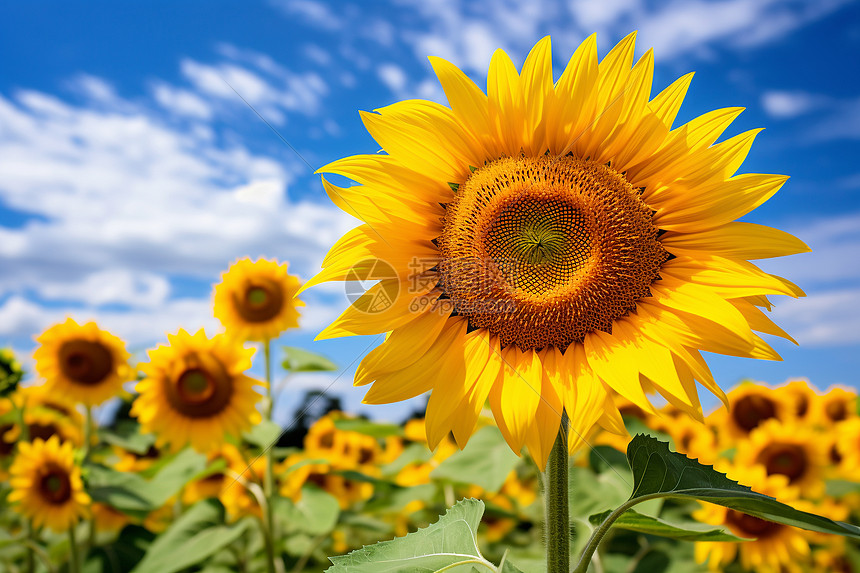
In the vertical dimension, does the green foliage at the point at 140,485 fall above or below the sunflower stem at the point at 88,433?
below

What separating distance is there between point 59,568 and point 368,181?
4.79m

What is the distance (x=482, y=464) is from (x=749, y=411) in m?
3.73

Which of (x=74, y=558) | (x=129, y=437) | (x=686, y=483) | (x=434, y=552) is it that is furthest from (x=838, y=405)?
(x=74, y=558)

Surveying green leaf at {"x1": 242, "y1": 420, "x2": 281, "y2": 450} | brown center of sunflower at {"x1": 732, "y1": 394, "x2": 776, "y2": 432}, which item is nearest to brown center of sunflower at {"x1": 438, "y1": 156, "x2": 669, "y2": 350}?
green leaf at {"x1": 242, "y1": 420, "x2": 281, "y2": 450}

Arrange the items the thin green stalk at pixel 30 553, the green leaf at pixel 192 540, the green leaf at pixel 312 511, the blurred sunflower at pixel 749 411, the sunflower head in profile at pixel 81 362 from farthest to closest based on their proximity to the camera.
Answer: the blurred sunflower at pixel 749 411, the sunflower head in profile at pixel 81 362, the thin green stalk at pixel 30 553, the green leaf at pixel 312 511, the green leaf at pixel 192 540

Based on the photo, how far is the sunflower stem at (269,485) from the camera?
366 cm

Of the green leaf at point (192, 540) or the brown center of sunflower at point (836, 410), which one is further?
the brown center of sunflower at point (836, 410)

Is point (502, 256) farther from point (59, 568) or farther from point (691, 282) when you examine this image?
point (59, 568)

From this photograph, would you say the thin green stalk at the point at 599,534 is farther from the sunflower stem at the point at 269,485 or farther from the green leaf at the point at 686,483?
the sunflower stem at the point at 269,485

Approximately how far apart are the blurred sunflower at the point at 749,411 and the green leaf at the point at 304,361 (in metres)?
3.74

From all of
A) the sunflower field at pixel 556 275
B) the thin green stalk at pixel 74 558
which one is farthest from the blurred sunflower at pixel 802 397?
the thin green stalk at pixel 74 558

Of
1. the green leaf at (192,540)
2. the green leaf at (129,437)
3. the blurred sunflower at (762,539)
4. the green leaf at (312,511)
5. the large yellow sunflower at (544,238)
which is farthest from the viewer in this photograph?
the green leaf at (129,437)

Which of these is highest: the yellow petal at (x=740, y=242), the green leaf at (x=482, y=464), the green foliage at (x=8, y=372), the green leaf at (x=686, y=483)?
the green foliage at (x=8, y=372)

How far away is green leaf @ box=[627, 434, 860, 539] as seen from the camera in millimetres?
1335
